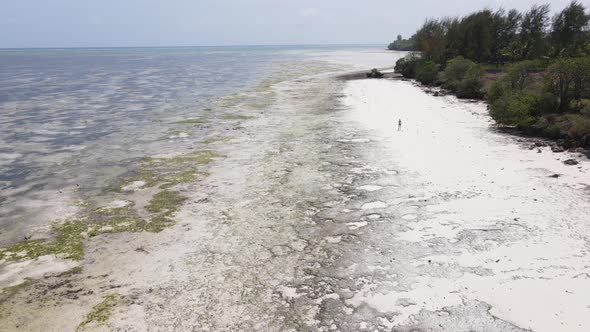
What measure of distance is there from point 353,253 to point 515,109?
22.0 m

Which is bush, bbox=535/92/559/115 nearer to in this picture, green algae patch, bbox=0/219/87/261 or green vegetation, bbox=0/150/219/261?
green vegetation, bbox=0/150/219/261

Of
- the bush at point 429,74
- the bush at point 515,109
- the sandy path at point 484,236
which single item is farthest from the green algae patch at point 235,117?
the bush at point 429,74

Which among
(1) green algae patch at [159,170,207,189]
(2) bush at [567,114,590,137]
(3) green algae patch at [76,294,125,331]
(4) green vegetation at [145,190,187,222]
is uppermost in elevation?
(2) bush at [567,114,590,137]

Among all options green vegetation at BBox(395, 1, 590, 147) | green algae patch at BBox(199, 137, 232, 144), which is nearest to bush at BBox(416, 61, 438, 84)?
green vegetation at BBox(395, 1, 590, 147)

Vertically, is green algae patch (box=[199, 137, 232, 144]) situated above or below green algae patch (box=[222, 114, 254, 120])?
below

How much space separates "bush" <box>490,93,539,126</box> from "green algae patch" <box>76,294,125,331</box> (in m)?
28.4

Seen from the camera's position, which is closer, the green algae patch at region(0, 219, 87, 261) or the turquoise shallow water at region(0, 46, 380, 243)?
the green algae patch at region(0, 219, 87, 261)

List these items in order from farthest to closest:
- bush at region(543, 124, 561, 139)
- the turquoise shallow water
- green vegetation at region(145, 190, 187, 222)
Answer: bush at region(543, 124, 561, 139) < the turquoise shallow water < green vegetation at region(145, 190, 187, 222)

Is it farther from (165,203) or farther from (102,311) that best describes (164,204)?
(102,311)

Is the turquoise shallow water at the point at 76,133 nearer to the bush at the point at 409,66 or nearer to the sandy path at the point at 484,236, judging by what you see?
the sandy path at the point at 484,236

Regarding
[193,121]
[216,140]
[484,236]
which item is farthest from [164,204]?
[193,121]

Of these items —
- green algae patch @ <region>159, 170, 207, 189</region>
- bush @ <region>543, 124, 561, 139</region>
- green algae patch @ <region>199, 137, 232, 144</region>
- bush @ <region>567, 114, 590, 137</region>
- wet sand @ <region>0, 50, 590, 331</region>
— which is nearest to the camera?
wet sand @ <region>0, 50, 590, 331</region>

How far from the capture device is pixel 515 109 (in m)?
29.0

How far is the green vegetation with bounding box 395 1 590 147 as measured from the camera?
29.0 meters
